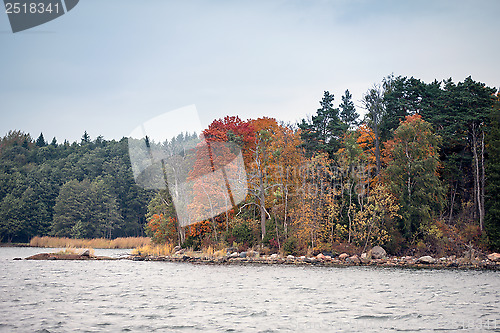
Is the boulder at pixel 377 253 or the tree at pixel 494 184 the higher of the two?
the tree at pixel 494 184

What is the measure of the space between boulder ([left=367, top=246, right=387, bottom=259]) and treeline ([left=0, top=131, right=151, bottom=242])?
68940 mm

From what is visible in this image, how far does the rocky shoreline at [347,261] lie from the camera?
37344 mm

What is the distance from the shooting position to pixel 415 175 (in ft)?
147

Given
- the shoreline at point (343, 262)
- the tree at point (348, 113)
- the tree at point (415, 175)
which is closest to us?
the shoreline at point (343, 262)

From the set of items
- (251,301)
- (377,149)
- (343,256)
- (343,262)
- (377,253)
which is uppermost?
(377,149)

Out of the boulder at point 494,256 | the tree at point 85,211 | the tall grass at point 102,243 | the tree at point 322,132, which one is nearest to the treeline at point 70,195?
the tree at point 85,211

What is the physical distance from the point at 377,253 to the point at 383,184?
30.3 feet

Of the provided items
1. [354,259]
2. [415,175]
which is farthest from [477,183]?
[354,259]

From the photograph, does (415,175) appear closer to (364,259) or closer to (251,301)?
(364,259)

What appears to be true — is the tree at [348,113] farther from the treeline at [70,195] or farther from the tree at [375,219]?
the treeline at [70,195]

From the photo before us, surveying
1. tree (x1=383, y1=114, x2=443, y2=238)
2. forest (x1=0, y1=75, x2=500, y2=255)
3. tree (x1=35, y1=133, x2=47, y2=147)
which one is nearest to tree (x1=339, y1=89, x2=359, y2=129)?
forest (x1=0, y1=75, x2=500, y2=255)

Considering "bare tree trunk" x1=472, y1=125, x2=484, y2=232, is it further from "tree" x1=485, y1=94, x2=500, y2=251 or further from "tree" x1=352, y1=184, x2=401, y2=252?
"tree" x1=352, y1=184, x2=401, y2=252

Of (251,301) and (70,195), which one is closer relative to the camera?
(251,301)

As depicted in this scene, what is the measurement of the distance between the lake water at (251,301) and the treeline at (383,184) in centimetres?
1117
